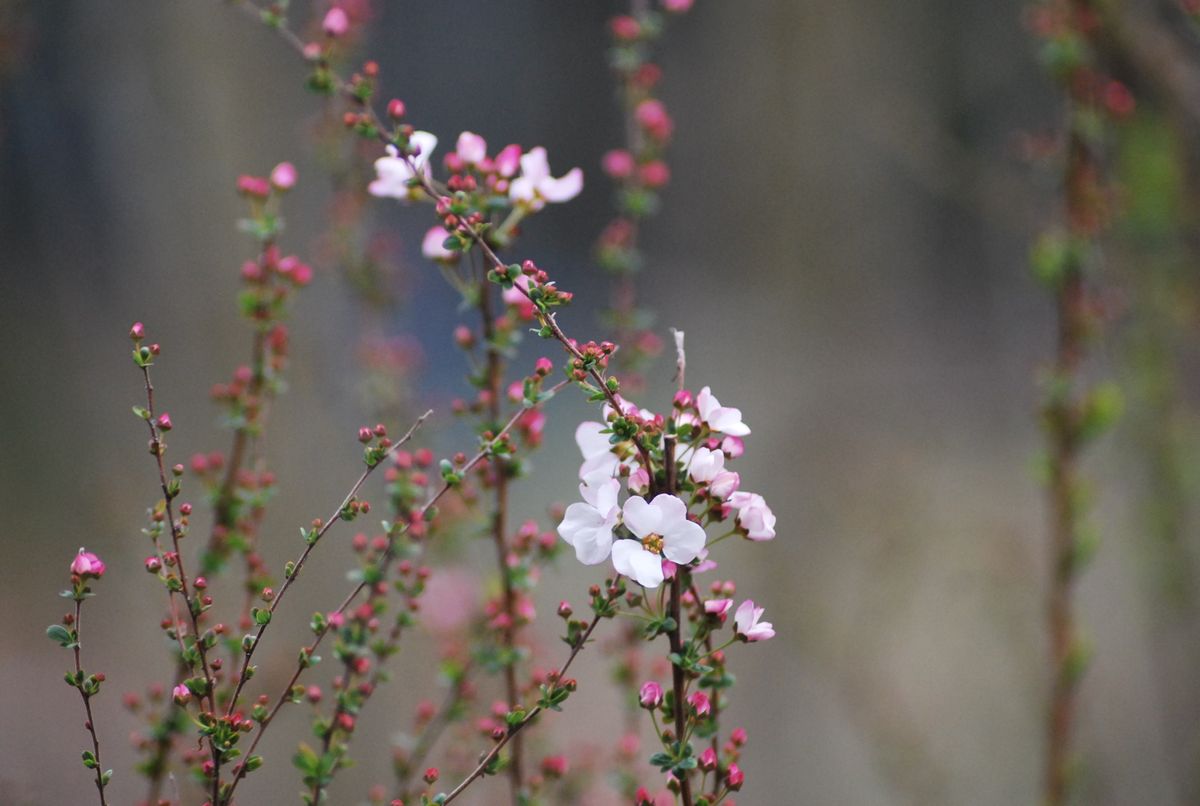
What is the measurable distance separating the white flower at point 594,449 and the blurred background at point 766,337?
601 millimetres

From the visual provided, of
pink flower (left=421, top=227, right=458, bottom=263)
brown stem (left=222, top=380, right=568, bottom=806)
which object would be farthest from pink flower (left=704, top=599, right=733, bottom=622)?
pink flower (left=421, top=227, right=458, bottom=263)

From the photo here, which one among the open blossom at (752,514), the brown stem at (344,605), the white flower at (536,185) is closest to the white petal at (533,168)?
the white flower at (536,185)

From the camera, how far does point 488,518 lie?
0.73m

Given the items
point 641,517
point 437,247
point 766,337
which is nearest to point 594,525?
point 641,517

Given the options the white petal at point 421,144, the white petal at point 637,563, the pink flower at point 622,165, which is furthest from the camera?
the pink flower at point 622,165

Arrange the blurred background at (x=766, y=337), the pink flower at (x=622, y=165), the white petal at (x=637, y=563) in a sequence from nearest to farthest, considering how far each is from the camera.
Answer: the white petal at (x=637, y=563) < the pink flower at (x=622, y=165) < the blurred background at (x=766, y=337)

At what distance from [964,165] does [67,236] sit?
5.43 feet

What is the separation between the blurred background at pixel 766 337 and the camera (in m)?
1.49

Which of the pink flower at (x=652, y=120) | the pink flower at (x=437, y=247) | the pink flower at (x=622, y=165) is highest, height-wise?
the pink flower at (x=652, y=120)

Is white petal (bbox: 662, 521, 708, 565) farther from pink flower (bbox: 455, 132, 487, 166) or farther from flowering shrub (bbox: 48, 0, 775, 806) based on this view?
pink flower (bbox: 455, 132, 487, 166)

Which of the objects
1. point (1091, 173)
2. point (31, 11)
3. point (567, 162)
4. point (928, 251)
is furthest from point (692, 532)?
point (928, 251)

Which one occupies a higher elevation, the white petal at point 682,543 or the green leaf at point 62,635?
the white petal at point 682,543

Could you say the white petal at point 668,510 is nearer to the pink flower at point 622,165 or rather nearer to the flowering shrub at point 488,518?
the flowering shrub at point 488,518

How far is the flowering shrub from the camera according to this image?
478 mm
